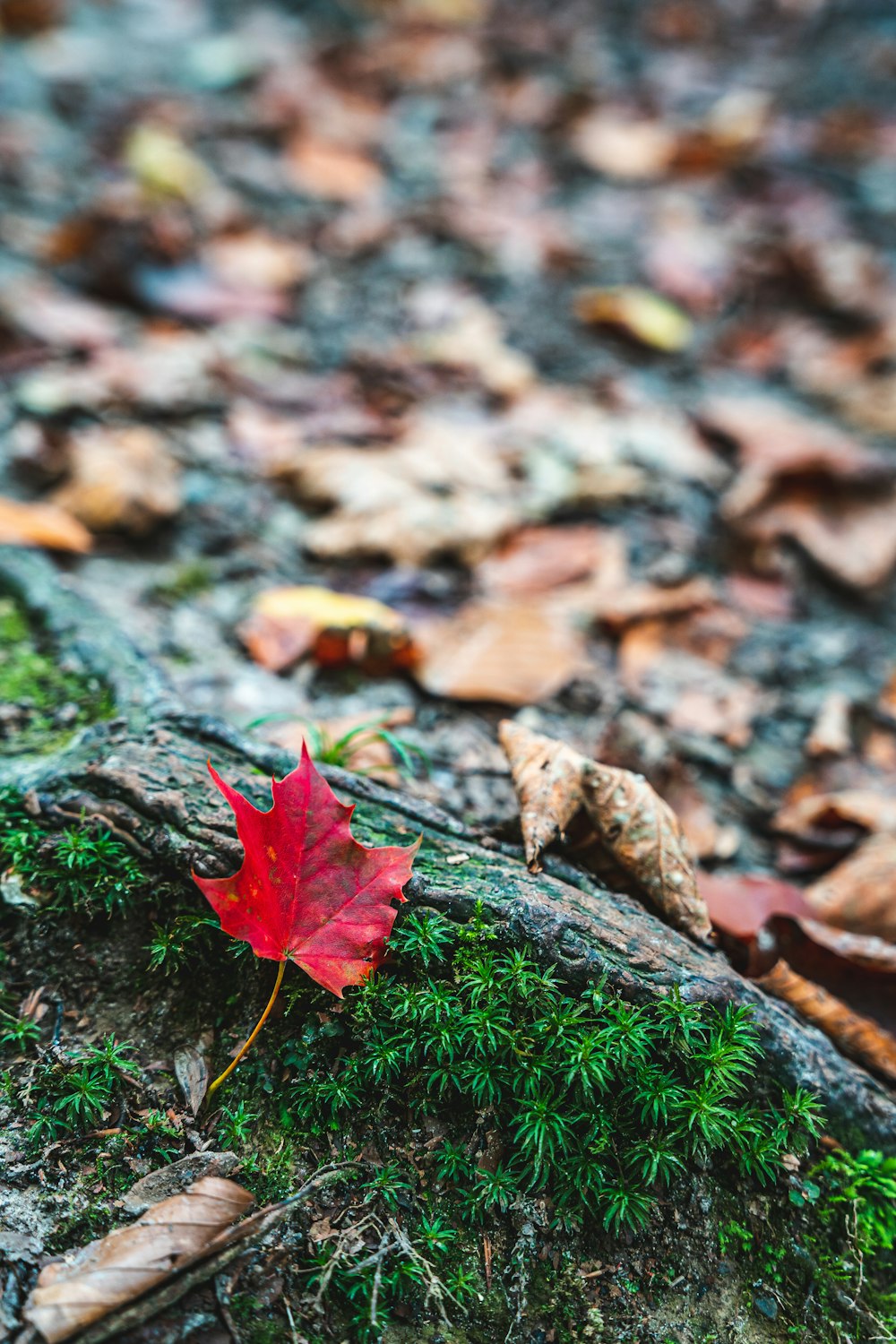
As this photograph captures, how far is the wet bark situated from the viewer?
130 cm

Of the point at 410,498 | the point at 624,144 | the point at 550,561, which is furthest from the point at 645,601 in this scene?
the point at 624,144

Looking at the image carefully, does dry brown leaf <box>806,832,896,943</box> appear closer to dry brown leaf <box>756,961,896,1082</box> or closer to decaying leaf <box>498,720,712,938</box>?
dry brown leaf <box>756,961,896,1082</box>

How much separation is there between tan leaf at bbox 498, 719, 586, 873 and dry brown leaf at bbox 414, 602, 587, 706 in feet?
1.54

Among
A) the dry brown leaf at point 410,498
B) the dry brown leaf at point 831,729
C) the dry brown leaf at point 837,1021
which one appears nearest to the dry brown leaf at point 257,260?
the dry brown leaf at point 410,498

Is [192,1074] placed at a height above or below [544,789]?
below

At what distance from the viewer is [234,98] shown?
4.82m

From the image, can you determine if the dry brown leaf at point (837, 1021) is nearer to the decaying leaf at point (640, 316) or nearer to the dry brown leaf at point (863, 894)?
the dry brown leaf at point (863, 894)

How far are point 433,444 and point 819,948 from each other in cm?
207

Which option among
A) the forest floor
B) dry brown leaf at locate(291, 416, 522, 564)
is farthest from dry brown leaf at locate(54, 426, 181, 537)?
dry brown leaf at locate(291, 416, 522, 564)

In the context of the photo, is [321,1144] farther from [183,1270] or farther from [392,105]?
[392,105]

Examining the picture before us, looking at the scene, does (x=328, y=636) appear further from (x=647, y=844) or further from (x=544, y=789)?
(x=647, y=844)

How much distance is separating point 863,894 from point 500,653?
966 millimetres

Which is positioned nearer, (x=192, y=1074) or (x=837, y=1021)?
(x=192, y=1074)

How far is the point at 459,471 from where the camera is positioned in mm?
2848
